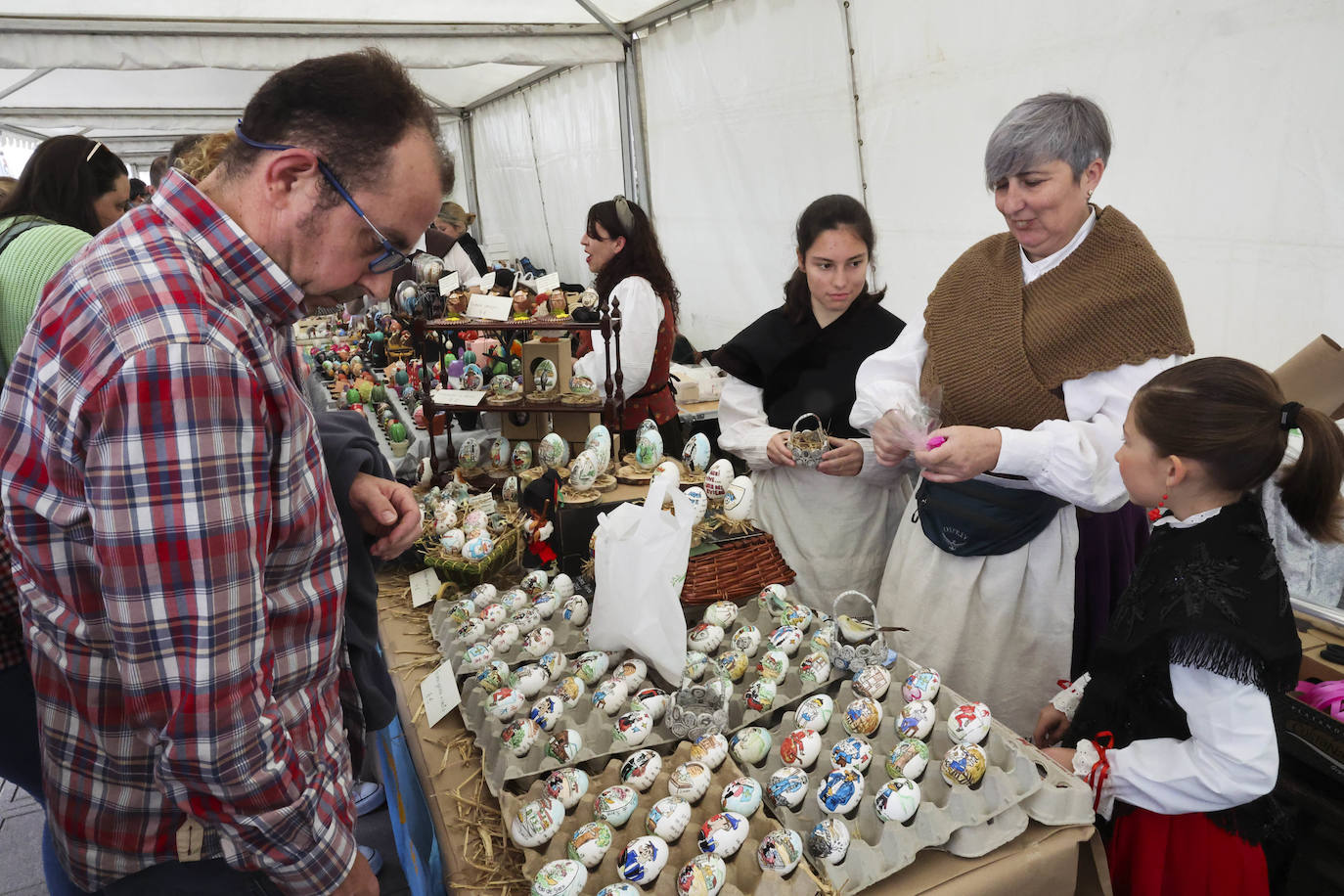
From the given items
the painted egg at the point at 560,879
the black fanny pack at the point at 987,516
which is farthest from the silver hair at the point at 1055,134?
the painted egg at the point at 560,879

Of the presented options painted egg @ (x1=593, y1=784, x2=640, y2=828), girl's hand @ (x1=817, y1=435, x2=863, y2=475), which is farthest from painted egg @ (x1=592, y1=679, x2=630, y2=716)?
girl's hand @ (x1=817, y1=435, x2=863, y2=475)

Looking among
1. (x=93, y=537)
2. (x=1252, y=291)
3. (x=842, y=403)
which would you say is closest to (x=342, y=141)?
(x=93, y=537)

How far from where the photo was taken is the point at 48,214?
98.7 inches

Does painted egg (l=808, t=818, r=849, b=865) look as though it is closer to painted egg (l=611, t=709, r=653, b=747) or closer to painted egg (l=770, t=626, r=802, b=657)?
painted egg (l=611, t=709, r=653, b=747)

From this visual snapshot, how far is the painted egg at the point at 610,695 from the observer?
60.3 inches

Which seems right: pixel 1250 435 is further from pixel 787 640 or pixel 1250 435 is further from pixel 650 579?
pixel 650 579

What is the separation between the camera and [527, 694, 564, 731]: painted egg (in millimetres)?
1485

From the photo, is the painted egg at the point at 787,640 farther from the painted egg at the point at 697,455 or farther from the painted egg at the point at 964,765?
the painted egg at the point at 697,455

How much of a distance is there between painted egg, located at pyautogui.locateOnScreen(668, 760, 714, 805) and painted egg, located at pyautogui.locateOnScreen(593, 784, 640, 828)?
0.07 metres

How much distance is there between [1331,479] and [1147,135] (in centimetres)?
159

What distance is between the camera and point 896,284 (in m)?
3.62

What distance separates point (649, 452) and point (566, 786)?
4.55 ft

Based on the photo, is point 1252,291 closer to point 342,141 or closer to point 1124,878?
point 1124,878

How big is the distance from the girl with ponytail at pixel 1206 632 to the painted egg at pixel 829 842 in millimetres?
471
